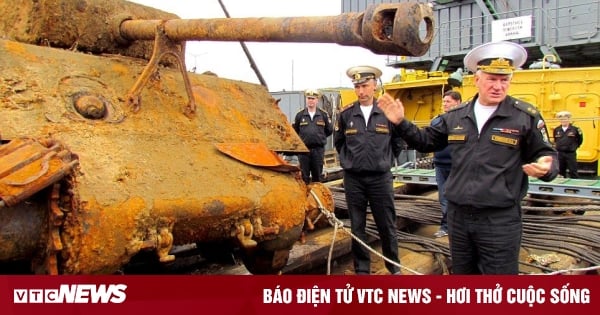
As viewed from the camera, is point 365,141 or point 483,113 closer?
point 483,113

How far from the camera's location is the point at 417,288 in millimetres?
2666

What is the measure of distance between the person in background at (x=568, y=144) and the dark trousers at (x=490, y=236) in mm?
6244

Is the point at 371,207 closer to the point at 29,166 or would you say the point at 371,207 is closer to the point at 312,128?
the point at 29,166

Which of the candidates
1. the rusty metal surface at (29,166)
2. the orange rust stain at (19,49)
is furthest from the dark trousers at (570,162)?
the rusty metal surface at (29,166)

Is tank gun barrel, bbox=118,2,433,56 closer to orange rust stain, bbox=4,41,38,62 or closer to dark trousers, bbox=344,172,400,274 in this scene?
orange rust stain, bbox=4,41,38,62

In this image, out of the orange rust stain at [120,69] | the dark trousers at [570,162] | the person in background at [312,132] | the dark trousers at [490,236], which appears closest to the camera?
the dark trousers at [490,236]

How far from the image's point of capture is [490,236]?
9.45 feet

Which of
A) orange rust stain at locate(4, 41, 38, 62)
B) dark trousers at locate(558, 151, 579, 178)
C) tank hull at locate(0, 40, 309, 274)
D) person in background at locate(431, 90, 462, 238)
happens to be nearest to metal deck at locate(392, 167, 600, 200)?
→ person in background at locate(431, 90, 462, 238)

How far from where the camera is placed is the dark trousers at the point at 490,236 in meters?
2.87

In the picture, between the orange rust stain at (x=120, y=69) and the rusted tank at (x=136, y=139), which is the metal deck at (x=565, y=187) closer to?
the rusted tank at (x=136, y=139)

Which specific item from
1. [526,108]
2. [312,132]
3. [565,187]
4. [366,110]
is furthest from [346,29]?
[312,132]

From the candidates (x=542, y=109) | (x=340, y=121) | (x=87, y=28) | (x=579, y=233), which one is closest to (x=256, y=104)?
(x=340, y=121)

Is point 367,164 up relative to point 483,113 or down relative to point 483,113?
down

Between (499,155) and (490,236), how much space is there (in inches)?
17.6
